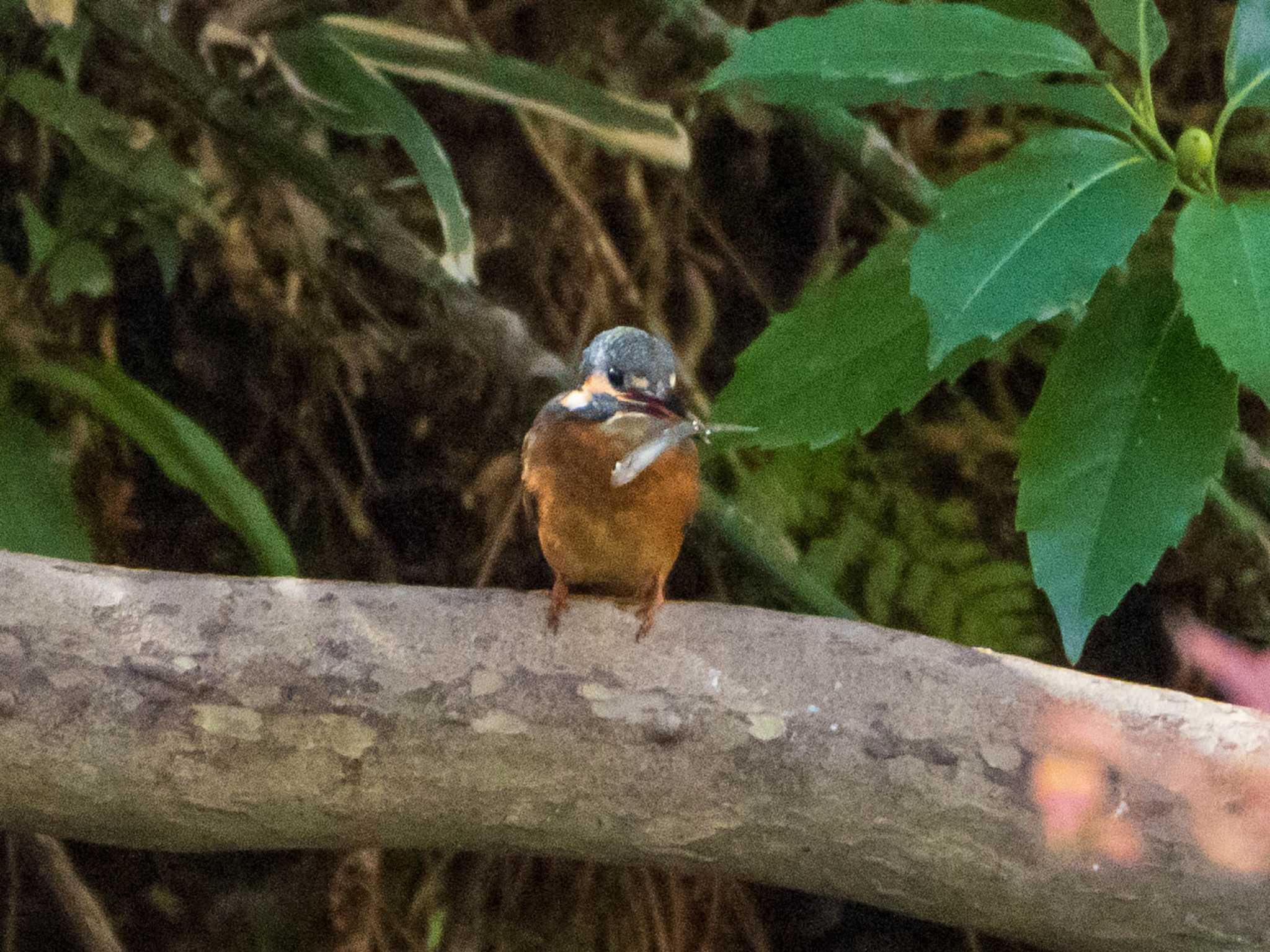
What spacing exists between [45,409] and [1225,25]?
1.95 metres

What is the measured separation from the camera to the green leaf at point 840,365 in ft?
4.44

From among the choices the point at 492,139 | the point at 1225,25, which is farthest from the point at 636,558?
the point at 1225,25

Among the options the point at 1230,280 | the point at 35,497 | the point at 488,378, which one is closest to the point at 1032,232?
the point at 1230,280

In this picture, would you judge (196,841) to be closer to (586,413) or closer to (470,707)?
(470,707)

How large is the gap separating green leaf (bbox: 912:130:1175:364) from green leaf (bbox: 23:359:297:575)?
0.91m

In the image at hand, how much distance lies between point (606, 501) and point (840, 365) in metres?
0.28

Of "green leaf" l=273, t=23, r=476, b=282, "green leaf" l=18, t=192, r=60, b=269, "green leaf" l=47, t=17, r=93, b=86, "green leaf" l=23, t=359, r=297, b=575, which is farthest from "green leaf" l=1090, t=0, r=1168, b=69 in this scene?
"green leaf" l=18, t=192, r=60, b=269

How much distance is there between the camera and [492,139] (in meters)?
2.25

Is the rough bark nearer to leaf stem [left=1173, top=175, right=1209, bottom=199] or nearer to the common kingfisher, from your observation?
the common kingfisher

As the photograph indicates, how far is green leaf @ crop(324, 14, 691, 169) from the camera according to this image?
182cm

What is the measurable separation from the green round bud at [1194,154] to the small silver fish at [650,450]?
1.66ft

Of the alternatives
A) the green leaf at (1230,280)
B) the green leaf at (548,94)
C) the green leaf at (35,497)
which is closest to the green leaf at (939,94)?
the green leaf at (1230,280)

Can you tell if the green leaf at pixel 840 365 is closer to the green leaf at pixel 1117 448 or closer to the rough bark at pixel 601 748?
the green leaf at pixel 1117 448

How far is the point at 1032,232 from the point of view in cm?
120
